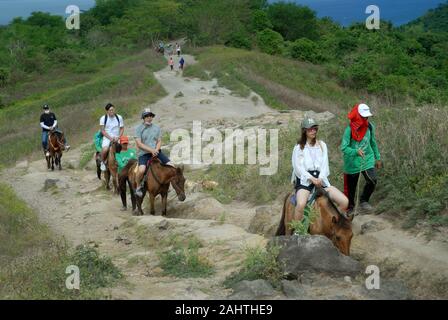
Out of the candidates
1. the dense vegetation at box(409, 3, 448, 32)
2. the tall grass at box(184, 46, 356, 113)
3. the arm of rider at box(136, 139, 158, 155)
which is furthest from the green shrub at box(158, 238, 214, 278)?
the dense vegetation at box(409, 3, 448, 32)

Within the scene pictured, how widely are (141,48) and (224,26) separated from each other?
10.3m

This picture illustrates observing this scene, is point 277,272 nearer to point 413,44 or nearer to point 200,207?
point 200,207

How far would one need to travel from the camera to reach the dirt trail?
700cm

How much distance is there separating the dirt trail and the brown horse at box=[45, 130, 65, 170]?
1.49ft

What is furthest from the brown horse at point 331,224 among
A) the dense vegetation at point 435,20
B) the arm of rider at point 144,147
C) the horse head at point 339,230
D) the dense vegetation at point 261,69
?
the dense vegetation at point 435,20

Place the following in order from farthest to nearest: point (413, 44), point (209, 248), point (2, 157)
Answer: point (413, 44), point (2, 157), point (209, 248)

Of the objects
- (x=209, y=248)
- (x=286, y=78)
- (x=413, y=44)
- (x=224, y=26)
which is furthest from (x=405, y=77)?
(x=209, y=248)

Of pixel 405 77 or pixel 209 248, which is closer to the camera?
pixel 209 248

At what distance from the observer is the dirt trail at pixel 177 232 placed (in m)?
7.00

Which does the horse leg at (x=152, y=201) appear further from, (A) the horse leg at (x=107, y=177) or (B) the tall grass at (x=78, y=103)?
(B) the tall grass at (x=78, y=103)

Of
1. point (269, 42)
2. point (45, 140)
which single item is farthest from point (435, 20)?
point (45, 140)

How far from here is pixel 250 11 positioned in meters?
72.8

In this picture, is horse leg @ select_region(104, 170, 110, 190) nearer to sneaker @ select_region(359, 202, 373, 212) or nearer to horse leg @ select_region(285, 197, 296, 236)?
sneaker @ select_region(359, 202, 373, 212)

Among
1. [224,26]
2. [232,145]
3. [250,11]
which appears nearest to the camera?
[232,145]
